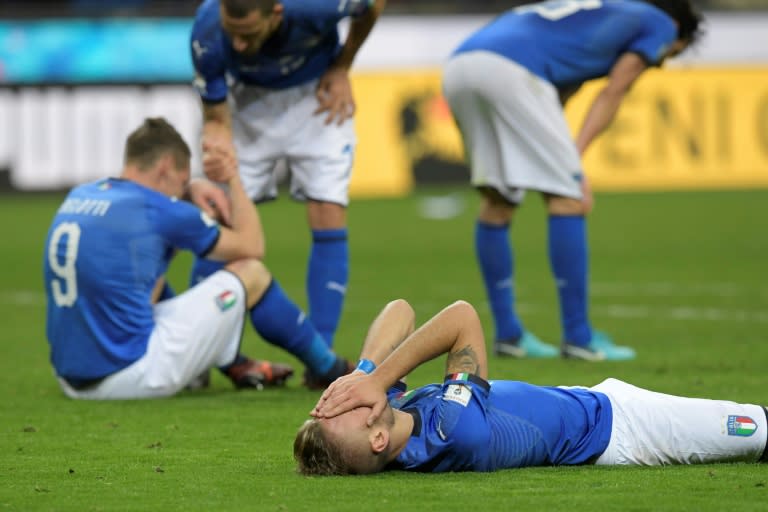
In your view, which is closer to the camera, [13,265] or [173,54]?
[13,265]

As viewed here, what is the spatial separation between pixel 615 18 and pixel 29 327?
3828 mm

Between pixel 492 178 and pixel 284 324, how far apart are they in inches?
71.6

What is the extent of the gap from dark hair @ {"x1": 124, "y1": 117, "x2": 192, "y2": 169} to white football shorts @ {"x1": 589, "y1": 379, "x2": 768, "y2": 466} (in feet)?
7.42

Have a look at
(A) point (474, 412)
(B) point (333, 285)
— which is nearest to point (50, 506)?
(A) point (474, 412)

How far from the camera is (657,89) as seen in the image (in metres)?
18.0

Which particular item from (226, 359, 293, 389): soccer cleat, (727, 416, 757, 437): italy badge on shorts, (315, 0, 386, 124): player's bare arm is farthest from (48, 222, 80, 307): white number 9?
(727, 416, 757, 437): italy badge on shorts

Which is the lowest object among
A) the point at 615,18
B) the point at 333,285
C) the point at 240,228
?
the point at 333,285

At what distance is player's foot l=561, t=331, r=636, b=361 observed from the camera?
6.91 meters

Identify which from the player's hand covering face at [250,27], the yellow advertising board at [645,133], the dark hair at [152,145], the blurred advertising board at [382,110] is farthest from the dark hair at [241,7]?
the yellow advertising board at [645,133]

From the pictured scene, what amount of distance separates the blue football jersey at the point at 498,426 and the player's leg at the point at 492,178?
286 cm

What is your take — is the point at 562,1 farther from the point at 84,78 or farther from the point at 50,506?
the point at 84,78

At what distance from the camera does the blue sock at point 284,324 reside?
588 centimetres

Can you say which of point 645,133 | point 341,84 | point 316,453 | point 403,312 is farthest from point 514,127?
point 645,133

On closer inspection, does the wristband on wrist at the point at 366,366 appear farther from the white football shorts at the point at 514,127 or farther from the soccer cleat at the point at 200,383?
the white football shorts at the point at 514,127
